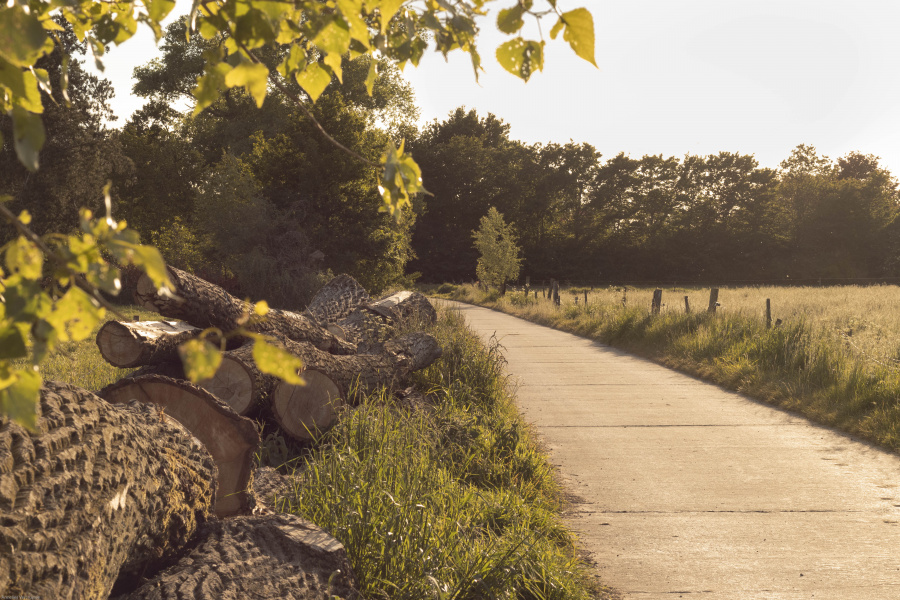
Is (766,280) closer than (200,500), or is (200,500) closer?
(200,500)

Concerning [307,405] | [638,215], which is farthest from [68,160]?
[638,215]

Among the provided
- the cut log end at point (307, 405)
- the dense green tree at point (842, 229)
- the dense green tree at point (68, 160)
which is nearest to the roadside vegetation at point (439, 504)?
the cut log end at point (307, 405)

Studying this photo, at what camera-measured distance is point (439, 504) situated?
3.89 metres

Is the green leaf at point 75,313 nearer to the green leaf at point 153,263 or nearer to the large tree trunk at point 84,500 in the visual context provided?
the green leaf at point 153,263

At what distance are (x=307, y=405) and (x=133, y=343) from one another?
60.7 inches

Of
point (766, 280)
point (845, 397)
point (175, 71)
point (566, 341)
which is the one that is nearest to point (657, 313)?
→ point (566, 341)

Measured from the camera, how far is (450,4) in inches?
55.9

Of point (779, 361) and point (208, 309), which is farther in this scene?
point (779, 361)

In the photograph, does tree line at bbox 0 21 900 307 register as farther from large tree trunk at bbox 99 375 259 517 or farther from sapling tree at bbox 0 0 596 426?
sapling tree at bbox 0 0 596 426

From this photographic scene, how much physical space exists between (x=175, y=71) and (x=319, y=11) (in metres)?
44.1

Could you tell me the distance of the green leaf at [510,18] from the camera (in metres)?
1.47

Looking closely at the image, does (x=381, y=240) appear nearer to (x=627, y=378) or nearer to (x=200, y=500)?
(x=627, y=378)

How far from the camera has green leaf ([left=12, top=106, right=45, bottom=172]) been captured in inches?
37.9

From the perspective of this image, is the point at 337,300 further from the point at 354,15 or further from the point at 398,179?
the point at 354,15
